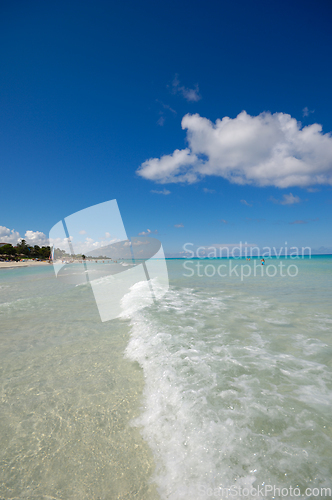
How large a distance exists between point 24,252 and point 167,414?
163 meters

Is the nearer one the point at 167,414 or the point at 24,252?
the point at 167,414

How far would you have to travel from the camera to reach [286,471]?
101 inches

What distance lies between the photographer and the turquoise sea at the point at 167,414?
2.50 meters

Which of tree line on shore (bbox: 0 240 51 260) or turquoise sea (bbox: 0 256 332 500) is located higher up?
tree line on shore (bbox: 0 240 51 260)

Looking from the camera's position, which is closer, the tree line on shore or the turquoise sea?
the turquoise sea

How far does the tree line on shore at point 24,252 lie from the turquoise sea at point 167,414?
144m

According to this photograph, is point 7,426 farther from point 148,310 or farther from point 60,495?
point 148,310

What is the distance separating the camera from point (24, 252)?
135125 mm

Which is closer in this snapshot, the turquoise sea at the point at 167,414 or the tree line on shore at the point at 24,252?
the turquoise sea at the point at 167,414

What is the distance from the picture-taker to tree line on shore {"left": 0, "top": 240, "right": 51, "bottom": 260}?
11975cm

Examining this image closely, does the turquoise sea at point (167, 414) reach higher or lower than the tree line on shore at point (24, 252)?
lower

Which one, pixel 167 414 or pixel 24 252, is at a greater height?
pixel 24 252

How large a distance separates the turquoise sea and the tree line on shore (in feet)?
473

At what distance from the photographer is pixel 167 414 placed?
3549 millimetres
